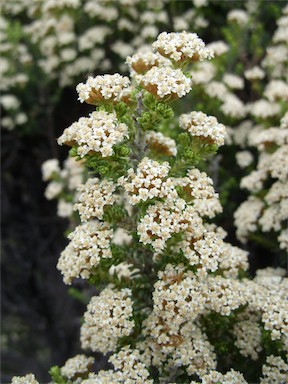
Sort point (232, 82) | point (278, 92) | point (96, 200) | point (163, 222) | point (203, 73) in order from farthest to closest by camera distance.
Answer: point (232, 82) < point (203, 73) < point (278, 92) < point (96, 200) < point (163, 222)

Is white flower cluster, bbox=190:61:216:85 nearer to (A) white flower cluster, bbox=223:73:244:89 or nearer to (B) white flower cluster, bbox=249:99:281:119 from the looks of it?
(A) white flower cluster, bbox=223:73:244:89

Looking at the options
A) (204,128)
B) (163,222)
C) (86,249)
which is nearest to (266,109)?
(204,128)

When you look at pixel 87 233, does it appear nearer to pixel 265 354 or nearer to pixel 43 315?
pixel 265 354

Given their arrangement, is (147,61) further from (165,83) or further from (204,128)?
(204,128)

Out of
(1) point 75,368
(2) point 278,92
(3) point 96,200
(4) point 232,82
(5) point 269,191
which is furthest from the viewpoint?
(4) point 232,82

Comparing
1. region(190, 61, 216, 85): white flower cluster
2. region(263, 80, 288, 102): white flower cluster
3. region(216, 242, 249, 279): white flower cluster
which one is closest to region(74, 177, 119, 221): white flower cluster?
region(216, 242, 249, 279): white flower cluster

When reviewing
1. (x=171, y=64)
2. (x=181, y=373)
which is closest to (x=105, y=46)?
(x=171, y=64)

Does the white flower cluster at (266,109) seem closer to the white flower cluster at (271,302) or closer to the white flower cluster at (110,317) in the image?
the white flower cluster at (271,302)
